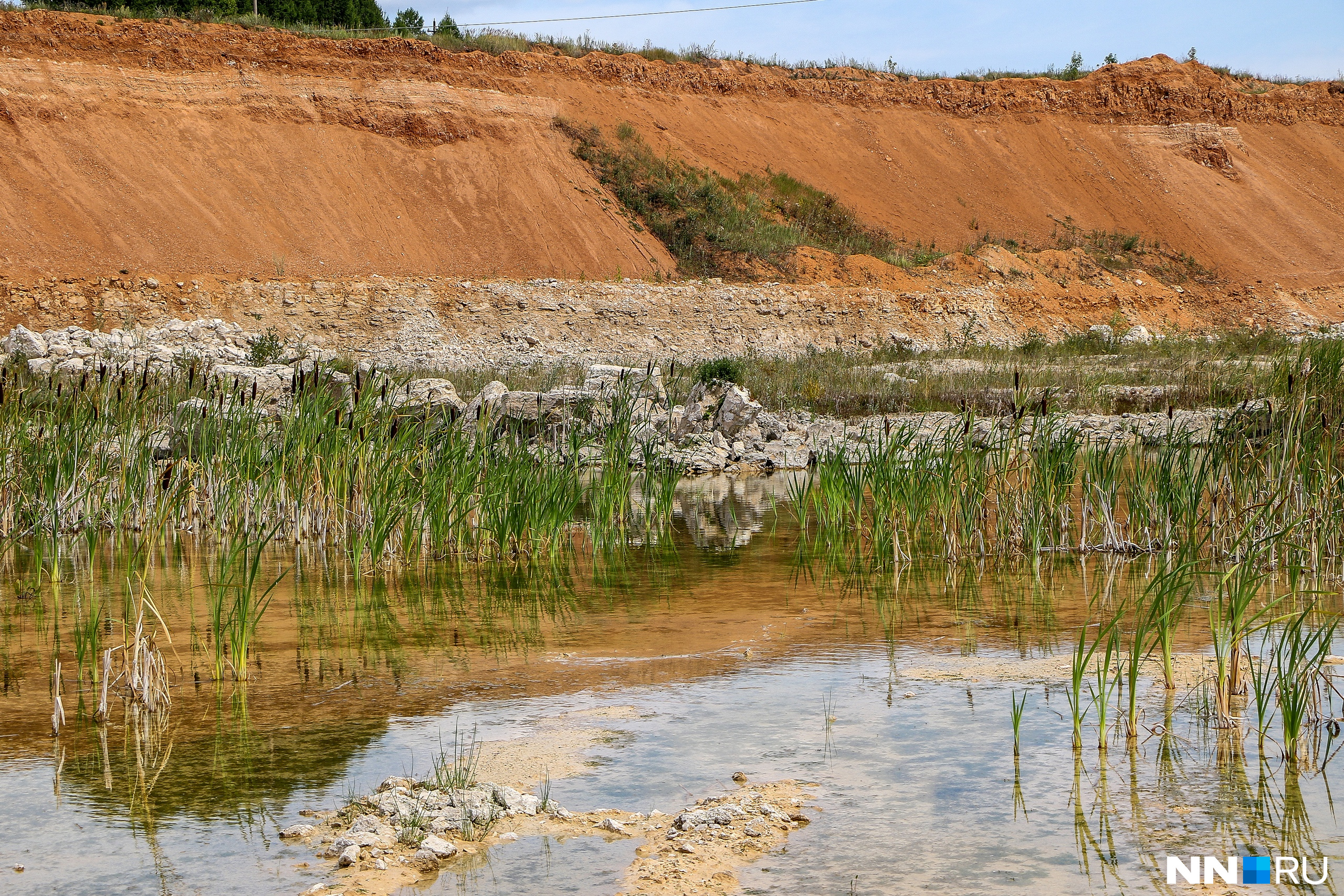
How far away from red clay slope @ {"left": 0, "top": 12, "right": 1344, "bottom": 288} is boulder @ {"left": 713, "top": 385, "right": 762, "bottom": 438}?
17.4m

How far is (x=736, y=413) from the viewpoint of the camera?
1708 cm

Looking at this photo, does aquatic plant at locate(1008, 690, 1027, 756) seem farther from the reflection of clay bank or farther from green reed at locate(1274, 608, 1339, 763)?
the reflection of clay bank

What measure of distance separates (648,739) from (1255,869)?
2.08 m

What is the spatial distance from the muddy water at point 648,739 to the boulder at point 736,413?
Answer: 9.38 m

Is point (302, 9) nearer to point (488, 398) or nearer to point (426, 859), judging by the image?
point (488, 398)

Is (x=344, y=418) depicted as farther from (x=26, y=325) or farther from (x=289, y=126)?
(x=289, y=126)

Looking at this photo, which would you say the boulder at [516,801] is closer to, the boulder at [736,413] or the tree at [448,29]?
the boulder at [736,413]

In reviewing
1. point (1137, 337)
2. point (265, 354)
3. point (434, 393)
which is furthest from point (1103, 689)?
point (1137, 337)

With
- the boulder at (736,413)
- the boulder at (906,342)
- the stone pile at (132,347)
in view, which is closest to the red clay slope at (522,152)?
the stone pile at (132,347)

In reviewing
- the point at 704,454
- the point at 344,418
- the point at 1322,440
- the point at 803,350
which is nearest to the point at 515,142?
the point at 803,350

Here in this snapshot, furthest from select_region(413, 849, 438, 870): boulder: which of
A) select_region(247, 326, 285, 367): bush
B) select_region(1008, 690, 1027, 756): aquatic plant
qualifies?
select_region(247, 326, 285, 367): bush

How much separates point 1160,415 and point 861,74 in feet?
110

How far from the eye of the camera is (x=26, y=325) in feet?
87.4

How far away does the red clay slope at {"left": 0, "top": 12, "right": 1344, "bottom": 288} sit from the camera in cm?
3161
